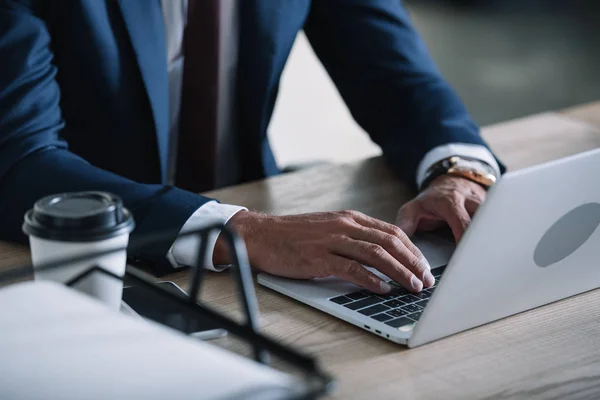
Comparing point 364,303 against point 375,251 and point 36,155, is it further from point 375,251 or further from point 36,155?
point 36,155

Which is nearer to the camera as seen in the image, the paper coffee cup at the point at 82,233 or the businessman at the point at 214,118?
the paper coffee cup at the point at 82,233

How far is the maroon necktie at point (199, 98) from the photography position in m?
1.79

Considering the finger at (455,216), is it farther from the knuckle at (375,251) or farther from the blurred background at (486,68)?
the blurred background at (486,68)

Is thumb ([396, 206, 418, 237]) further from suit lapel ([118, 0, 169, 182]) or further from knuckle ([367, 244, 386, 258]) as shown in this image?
suit lapel ([118, 0, 169, 182])

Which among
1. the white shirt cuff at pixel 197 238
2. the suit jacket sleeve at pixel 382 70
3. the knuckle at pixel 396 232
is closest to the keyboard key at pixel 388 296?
the knuckle at pixel 396 232

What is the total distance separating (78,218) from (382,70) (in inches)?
44.3

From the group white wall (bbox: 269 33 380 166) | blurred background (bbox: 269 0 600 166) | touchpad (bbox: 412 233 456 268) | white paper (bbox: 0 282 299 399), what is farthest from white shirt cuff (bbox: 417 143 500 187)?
white wall (bbox: 269 33 380 166)

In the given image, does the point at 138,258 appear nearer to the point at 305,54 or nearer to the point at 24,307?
the point at 24,307

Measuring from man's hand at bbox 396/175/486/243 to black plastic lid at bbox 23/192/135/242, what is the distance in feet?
1.85

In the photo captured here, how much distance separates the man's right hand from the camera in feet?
3.60

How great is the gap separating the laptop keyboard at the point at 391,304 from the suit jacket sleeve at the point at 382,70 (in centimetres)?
62

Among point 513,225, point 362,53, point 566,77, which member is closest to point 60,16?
point 362,53

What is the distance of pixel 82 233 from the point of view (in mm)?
808

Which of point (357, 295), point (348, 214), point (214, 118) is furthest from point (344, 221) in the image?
point (214, 118)
